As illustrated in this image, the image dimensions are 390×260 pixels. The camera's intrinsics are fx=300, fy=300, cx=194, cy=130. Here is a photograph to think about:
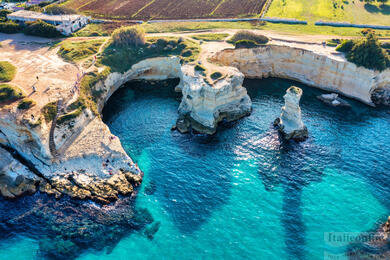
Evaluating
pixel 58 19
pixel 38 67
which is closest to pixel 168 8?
pixel 58 19

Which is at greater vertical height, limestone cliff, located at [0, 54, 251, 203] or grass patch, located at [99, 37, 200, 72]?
grass patch, located at [99, 37, 200, 72]

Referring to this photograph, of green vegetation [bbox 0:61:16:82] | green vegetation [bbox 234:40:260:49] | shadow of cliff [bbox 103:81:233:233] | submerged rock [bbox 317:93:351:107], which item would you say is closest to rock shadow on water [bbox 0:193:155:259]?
shadow of cliff [bbox 103:81:233:233]

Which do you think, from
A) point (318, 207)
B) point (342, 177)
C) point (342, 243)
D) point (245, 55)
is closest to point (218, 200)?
point (318, 207)

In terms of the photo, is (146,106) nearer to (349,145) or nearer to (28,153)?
(28,153)

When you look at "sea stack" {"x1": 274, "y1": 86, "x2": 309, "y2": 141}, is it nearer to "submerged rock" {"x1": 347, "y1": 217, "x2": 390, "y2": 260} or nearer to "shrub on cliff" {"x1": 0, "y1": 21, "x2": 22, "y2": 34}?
"submerged rock" {"x1": 347, "y1": 217, "x2": 390, "y2": 260}

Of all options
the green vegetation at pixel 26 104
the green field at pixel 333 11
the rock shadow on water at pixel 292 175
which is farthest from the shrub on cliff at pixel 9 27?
the rock shadow on water at pixel 292 175

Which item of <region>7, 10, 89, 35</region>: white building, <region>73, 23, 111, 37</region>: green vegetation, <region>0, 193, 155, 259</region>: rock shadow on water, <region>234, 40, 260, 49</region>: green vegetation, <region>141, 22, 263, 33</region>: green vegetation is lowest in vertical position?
<region>0, 193, 155, 259</region>: rock shadow on water

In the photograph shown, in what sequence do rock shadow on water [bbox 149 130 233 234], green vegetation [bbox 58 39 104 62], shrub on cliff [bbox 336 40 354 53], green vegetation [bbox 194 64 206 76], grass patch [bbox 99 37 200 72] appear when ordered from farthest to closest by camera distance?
green vegetation [bbox 58 39 104 62] < grass patch [bbox 99 37 200 72] < shrub on cliff [bbox 336 40 354 53] < green vegetation [bbox 194 64 206 76] < rock shadow on water [bbox 149 130 233 234]
